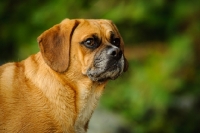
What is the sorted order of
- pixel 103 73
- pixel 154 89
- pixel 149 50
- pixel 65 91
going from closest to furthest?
pixel 65 91
pixel 103 73
pixel 154 89
pixel 149 50

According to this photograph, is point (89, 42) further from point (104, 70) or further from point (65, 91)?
point (65, 91)

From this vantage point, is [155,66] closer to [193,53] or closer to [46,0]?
[193,53]

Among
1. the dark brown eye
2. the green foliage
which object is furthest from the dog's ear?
the green foliage

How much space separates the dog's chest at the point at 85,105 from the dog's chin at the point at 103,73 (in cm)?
14

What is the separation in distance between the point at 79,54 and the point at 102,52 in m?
0.21

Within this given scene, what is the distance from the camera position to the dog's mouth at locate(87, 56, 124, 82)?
20.3ft

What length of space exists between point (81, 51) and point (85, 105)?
1.61ft

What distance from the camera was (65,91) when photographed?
609 cm

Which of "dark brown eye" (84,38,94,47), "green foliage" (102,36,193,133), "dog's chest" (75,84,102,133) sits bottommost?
"green foliage" (102,36,193,133)

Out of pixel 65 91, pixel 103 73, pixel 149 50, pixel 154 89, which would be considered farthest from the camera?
pixel 149 50

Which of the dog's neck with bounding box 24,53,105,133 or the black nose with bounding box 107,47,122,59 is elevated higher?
the black nose with bounding box 107,47,122,59

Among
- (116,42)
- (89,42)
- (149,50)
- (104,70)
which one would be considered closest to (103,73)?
(104,70)

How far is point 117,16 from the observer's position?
1153 cm

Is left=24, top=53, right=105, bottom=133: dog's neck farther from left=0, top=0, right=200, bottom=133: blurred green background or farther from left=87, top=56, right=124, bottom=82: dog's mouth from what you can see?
left=0, top=0, right=200, bottom=133: blurred green background
